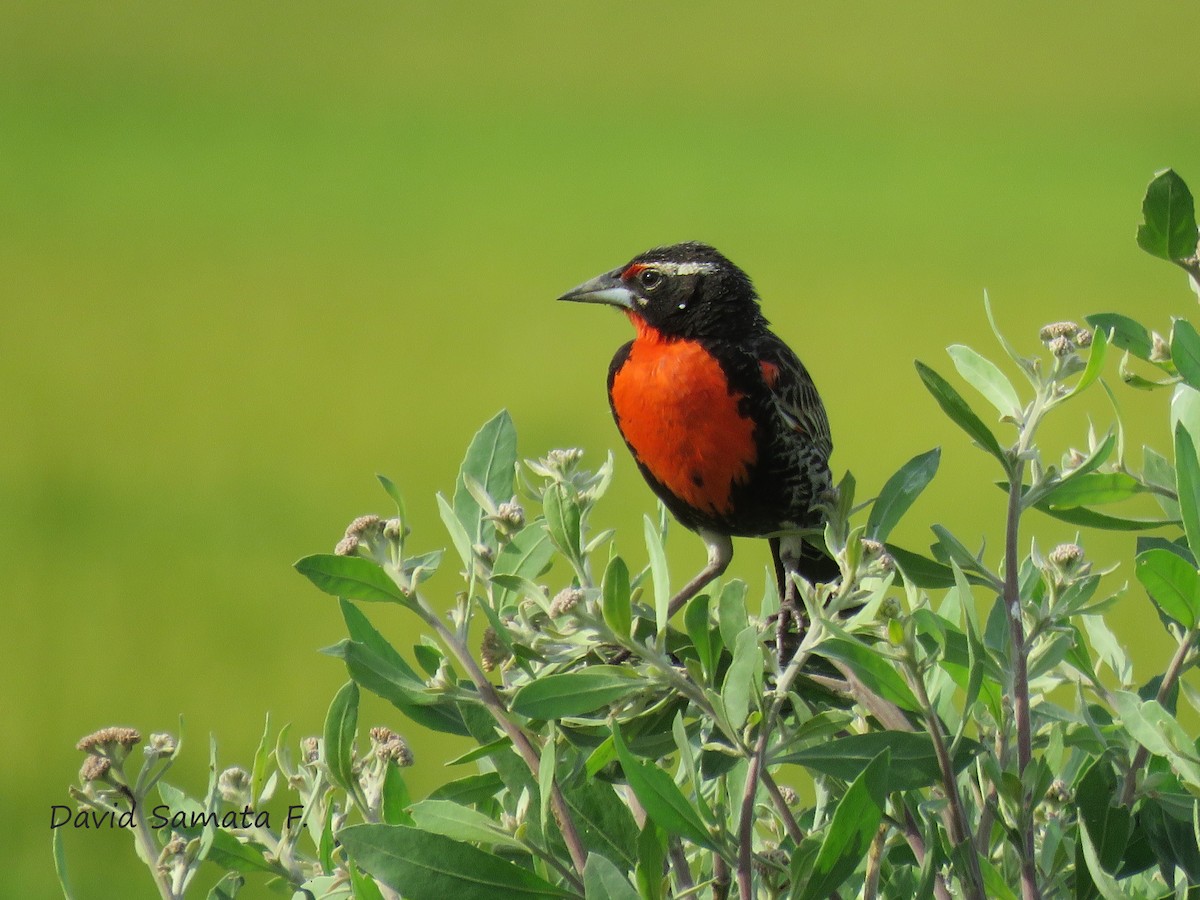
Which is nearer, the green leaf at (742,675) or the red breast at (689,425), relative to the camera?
the green leaf at (742,675)

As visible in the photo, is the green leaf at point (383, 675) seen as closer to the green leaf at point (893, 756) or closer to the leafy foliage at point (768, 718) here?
the leafy foliage at point (768, 718)

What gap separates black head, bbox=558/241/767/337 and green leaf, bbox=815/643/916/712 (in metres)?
0.92

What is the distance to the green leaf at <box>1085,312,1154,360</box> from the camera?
0.81 meters

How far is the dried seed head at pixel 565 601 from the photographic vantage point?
637mm

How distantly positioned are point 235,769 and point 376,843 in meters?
0.28

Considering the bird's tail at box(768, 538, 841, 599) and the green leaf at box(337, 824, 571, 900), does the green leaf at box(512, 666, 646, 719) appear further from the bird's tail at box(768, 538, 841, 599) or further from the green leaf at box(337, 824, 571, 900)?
the bird's tail at box(768, 538, 841, 599)

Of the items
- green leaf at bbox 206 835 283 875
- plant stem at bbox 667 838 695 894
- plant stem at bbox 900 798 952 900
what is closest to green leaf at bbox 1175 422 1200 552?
plant stem at bbox 900 798 952 900

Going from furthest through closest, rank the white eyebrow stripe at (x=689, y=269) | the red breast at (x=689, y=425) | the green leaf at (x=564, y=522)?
the white eyebrow stripe at (x=689, y=269) → the red breast at (x=689, y=425) → the green leaf at (x=564, y=522)

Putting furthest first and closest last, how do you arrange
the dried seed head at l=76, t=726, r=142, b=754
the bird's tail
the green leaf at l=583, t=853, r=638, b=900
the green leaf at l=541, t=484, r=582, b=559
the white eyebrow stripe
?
the bird's tail
the white eyebrow stripe
the dried seed head at l=76, t=726, r=142, b=754
the green leaf at l=541, t=484, r=582, b=559
the green leaf at l=583, t=853, r=638, b=900

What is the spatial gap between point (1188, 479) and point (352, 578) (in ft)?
1.38

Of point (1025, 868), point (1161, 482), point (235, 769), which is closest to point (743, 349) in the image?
point (1161, 482)

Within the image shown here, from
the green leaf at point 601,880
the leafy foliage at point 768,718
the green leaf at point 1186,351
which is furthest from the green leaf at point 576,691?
the green leaf at point 1186,351

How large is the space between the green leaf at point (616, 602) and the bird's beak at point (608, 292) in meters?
0.93

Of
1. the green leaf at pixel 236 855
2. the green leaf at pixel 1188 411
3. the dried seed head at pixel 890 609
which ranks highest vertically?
the green leaf at pixel 1188 411
